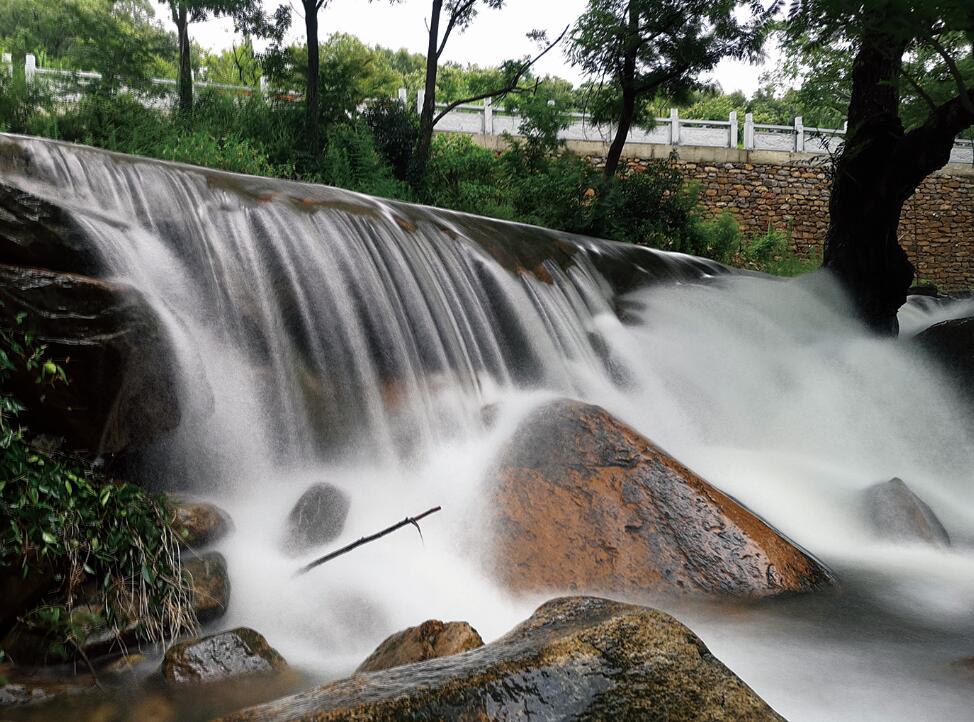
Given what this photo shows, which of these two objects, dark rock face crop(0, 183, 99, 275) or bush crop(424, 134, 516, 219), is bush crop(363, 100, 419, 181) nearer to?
bush crop(424, 134, 516, 219)

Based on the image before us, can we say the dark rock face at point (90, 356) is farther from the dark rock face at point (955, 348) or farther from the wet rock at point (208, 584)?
the dark rock face at point (955, 348)

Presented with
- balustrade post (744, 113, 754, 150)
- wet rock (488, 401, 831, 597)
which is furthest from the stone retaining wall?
wet rock (488, 401, 831, 597)

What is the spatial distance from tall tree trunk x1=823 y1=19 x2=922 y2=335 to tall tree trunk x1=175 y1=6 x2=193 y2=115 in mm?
10301

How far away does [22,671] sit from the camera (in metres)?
3.06

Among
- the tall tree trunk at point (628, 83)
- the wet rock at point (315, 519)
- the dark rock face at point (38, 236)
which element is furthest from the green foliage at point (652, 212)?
the dark rock face at point (38, 236)

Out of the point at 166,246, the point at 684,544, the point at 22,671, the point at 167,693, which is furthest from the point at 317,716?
Result: the point at 166,246

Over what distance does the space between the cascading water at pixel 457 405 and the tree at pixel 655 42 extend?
22.1ft

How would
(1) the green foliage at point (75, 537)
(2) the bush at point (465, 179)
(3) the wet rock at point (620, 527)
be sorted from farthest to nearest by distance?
1. (2) the bush at point (465, 179)
2. (3) the wet rock at point (620, 527)
3. (1) the green foliage at point (75, 537)

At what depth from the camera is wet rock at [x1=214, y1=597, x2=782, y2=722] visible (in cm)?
183

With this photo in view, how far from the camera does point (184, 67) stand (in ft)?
46.1

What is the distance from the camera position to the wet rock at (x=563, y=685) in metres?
1.83

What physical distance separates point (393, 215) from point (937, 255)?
20.4 meters

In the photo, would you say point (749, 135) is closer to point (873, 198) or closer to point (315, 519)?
point (873, 198)

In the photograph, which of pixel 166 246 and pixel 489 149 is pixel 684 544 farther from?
pixel 489 149
